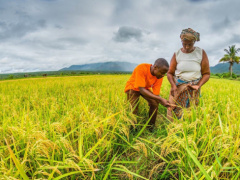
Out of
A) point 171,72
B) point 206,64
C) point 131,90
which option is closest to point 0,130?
point 131,90

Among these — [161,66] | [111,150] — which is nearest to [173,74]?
[161,66]

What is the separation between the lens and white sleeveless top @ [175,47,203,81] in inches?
90.0

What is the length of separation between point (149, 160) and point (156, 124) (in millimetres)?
1343

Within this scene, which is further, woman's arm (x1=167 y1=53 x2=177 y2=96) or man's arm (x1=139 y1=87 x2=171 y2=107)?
woman's arm (x1=167 y1=53 x2=177 y2=96)

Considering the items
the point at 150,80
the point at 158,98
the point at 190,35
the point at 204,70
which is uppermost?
the point at 190,35

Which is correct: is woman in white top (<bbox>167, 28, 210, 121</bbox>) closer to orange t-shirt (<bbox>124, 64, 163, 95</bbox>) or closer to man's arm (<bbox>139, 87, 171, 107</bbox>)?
man's arm (<bbox>139, 87, 171, 107</bbox>)

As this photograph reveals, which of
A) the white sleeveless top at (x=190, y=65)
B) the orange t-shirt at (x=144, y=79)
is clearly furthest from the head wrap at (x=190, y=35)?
the orange t-shirt at (x=144, y=79)

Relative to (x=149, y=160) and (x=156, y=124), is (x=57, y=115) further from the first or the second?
(x=156, y=124)

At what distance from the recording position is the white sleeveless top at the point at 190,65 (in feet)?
7.50

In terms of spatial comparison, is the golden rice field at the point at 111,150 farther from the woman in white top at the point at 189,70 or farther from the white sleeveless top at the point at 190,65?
the white sleeveless top at the point at 190,65

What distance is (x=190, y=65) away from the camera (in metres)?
2.32

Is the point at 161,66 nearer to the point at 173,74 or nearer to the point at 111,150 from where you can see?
the point at 173,74

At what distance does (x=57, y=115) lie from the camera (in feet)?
6.98

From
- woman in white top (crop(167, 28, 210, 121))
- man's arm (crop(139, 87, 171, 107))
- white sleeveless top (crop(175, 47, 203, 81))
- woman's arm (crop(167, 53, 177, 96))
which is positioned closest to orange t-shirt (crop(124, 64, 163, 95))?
man's arm (crop(139, 87, 171, 107))
